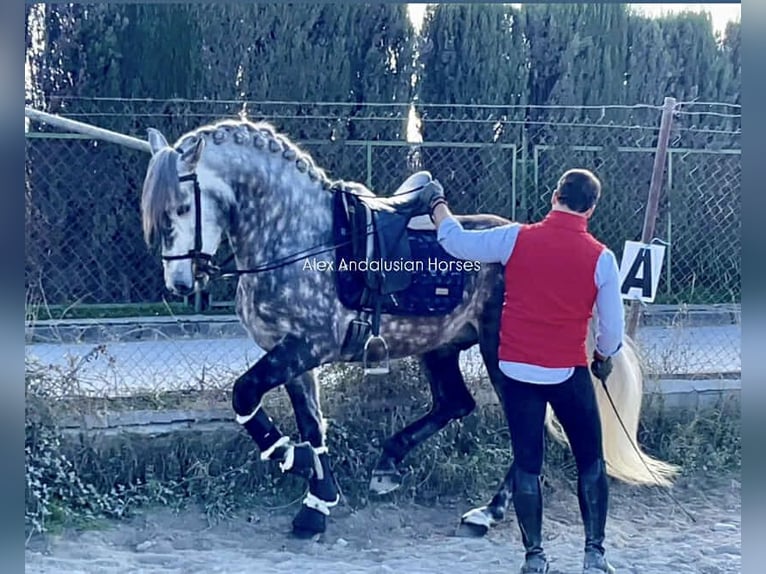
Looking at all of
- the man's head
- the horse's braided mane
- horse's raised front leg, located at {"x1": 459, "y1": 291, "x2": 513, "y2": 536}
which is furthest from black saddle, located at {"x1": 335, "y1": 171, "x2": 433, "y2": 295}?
the man's head

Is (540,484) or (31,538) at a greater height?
(540,484)

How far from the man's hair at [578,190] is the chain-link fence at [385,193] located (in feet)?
0.35

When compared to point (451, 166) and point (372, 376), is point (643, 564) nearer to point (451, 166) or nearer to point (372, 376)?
point (372, 376)

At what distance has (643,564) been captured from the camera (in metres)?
4.60

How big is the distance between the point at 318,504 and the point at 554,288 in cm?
131

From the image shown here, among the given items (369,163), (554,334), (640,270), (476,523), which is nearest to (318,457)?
(476,523)

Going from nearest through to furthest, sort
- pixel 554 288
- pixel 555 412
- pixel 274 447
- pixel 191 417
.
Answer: pixel 554 288 < pixel 555 412 < pixel 274 447 < pixel 191 417

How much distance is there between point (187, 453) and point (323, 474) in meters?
0.56

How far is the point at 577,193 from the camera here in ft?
14.8

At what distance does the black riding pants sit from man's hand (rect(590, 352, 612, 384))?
11 cm

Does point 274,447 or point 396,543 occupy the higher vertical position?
point 274,447

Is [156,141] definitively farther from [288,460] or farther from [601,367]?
[601,367]
